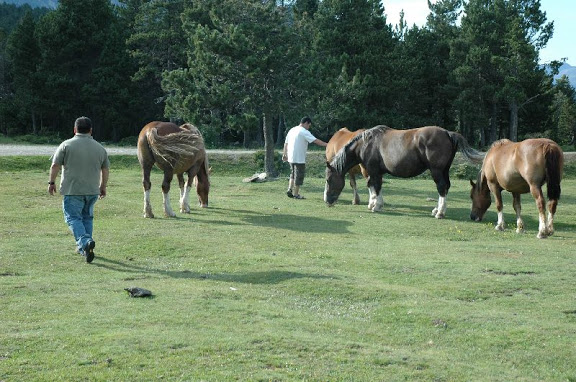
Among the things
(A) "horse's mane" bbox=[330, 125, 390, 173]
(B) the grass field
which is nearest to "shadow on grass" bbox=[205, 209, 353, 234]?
(B) the grass field

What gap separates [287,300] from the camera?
8258mm

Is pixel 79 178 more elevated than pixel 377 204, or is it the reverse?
pixel 79 178

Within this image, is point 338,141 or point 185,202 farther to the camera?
point 338,141

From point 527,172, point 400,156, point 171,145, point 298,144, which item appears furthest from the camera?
point 298,144

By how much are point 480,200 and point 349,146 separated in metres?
3.56

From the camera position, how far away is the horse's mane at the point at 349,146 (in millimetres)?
17031

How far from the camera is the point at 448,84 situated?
4544cm

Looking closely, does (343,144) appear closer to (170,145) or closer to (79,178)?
(170,145)

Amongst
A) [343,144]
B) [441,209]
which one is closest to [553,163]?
[441,209]

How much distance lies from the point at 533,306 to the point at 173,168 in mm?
8888

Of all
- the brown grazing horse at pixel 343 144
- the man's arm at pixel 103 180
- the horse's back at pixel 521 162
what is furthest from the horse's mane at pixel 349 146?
the man's arm at pixel 103 180

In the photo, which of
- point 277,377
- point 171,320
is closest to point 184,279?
point 171,320

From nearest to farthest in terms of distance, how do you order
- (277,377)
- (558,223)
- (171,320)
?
(277,377) → (171,320) → (558,223)

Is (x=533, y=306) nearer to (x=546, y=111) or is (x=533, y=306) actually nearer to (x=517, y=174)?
(x=517, y=174)
